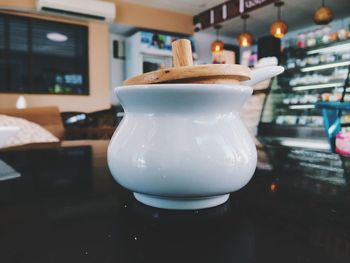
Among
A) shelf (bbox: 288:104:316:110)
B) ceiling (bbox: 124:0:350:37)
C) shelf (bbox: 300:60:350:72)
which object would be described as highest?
ceiling (bbox: 124:0:350:37)

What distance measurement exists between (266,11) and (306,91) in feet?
5.57

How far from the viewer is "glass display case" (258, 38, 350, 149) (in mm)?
4023

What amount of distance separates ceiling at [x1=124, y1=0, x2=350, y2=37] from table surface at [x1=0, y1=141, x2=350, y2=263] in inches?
203

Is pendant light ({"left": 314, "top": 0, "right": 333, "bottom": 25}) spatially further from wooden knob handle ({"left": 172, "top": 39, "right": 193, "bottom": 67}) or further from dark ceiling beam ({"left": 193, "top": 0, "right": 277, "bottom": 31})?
wooden knob handle ({"left": 172, "top": 39, "right": 193, "bottom": 67})

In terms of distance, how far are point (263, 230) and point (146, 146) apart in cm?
15

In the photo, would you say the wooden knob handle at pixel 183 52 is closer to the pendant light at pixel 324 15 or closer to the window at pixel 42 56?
the pendant light at pixel 324 15

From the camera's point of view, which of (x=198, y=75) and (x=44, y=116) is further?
(x=44, y=116)

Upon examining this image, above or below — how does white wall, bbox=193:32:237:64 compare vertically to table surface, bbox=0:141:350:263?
above

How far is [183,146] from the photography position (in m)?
0.31

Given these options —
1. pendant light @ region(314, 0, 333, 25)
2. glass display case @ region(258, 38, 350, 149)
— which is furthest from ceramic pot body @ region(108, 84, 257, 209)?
pendant light @ region(314, 0, 333, 25)

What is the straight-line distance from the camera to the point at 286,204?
0.37 m

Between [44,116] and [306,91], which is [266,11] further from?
[44,116]

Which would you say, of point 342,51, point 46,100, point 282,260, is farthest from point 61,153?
point 46,100

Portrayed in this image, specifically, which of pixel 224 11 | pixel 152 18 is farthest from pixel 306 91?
pixel 152 18
